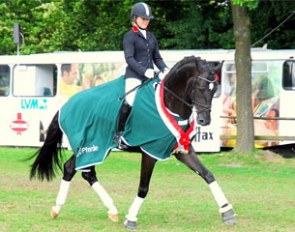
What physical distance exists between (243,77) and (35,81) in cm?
851

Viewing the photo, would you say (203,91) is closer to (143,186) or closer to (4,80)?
(143,186)

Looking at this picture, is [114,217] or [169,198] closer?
[114,217]

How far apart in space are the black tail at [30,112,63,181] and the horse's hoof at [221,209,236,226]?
237cm

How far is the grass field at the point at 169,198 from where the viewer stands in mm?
9734

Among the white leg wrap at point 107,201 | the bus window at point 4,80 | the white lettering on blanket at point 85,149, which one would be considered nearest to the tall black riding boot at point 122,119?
the white lettering on blanket at point 85,149

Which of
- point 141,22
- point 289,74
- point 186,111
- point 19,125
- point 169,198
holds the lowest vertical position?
point 19,125

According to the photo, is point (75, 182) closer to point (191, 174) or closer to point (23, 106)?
point (191, 174)

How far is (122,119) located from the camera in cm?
971

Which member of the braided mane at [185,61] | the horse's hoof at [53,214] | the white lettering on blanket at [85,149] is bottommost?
the horse's hoof at [53,214]

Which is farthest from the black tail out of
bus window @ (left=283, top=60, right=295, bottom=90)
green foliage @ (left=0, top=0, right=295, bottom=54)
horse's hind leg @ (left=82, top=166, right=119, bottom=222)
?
bus window @ (left=283, top=60, right=295, bottom=90)

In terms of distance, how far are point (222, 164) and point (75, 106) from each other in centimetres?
888

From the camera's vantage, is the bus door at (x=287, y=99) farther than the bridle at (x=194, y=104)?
Yes

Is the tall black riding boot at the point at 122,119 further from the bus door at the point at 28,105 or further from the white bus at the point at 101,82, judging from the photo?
the bus door at the point at 28,105

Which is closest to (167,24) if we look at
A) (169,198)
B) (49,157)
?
(169,198)
